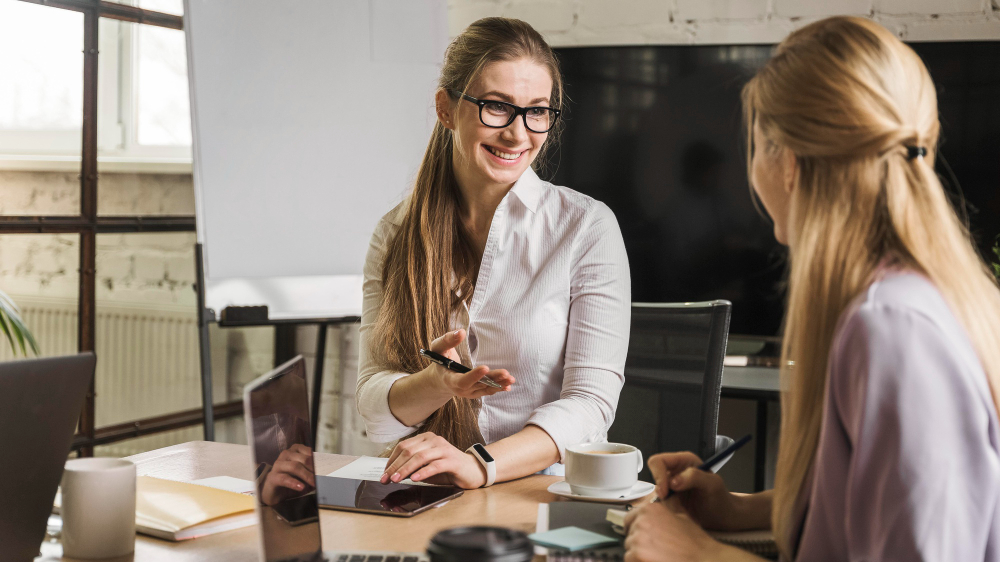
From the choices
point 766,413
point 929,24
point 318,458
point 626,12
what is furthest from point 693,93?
point 318,458

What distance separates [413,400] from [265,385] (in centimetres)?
63

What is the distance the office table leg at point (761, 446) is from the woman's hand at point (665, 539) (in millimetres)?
1281

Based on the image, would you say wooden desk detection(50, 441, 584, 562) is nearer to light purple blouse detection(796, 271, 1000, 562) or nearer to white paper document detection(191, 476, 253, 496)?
white paper document detection(191, 476, 253, 496)

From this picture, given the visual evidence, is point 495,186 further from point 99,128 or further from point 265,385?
point 99,128

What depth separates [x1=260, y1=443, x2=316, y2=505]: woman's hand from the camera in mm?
681

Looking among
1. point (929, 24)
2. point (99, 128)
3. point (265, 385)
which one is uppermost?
point (929, 24)

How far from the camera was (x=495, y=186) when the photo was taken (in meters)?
1.50

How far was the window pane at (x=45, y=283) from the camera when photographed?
2.25 m

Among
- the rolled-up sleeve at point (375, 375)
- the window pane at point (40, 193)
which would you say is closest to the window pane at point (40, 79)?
the window pane at point (40, 193)

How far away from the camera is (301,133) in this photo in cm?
216

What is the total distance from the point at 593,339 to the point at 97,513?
2.54ft

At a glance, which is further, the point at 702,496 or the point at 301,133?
the point at 301,133

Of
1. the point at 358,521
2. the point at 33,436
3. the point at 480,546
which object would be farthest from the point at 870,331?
the point at 33,436

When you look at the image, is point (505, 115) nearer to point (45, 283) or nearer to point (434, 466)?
point (434, 466)
